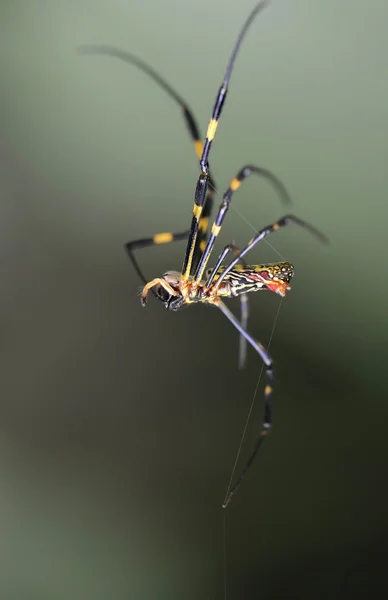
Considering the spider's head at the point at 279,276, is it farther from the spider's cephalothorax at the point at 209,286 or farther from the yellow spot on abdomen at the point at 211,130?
the yellow spot on abdomen at the point at 211,130

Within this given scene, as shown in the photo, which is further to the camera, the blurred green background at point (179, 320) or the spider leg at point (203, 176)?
the blurred green background at point (179, 320)

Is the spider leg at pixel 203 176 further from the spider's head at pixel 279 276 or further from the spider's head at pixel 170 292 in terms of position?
the spider's head at pixel 279 276

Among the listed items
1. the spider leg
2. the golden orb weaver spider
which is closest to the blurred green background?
the golden orb weaver spider

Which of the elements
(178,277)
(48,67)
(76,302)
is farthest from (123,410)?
(48,67)

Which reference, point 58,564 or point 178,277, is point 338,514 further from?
point 178,277

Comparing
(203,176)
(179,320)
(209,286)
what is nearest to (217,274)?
(209,286)

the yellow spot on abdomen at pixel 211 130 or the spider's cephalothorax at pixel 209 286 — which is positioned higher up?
the yellow spot on abdomen at pixel 211 130

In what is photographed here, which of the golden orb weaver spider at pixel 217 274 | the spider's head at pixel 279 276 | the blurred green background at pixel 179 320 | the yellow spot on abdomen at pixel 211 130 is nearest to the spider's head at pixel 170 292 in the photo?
the golden orb weaver spider at pixel 217 274
